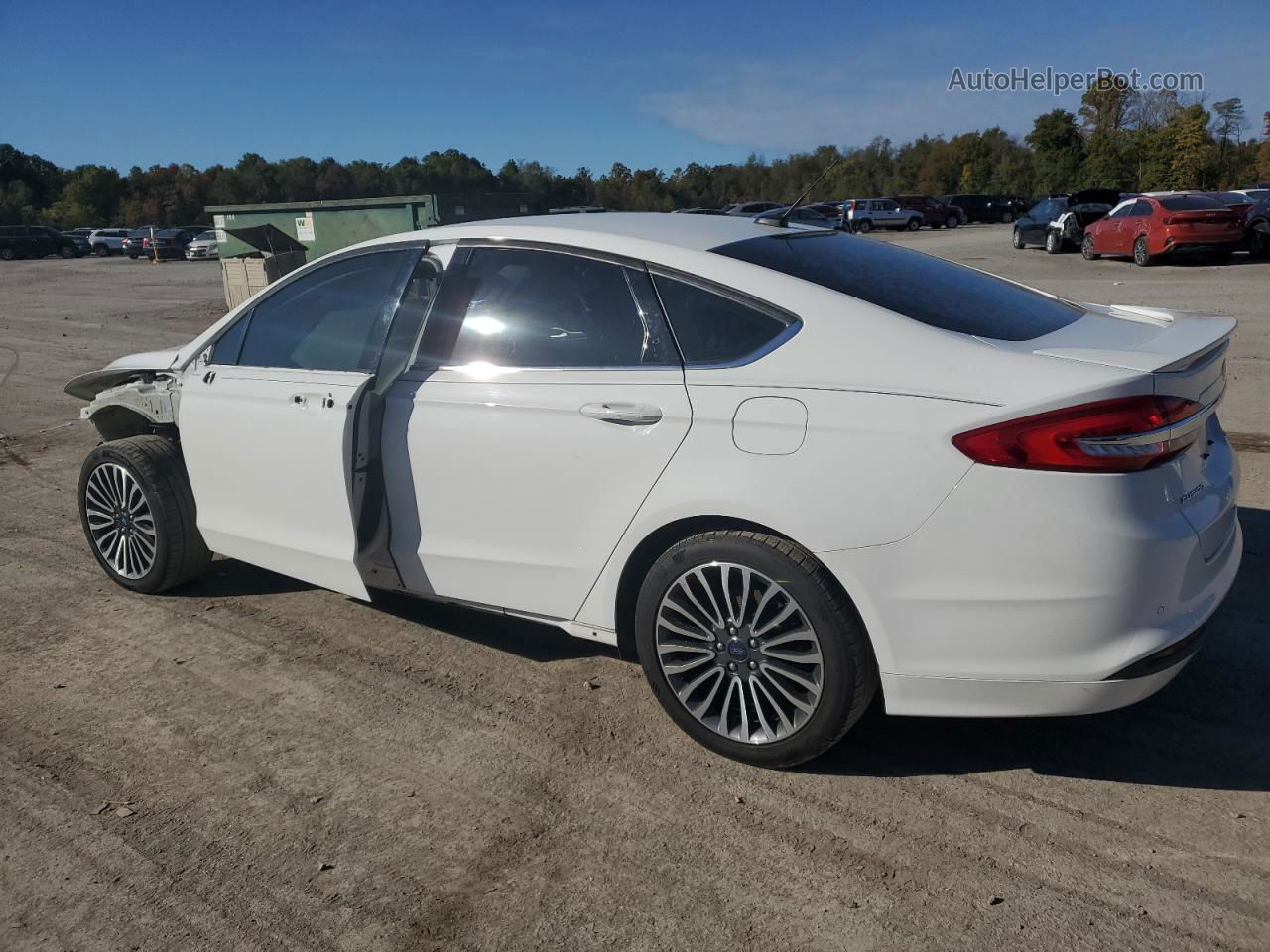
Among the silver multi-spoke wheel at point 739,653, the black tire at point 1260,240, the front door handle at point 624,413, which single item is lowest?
the silver multi-spoke wheel at point 739,653

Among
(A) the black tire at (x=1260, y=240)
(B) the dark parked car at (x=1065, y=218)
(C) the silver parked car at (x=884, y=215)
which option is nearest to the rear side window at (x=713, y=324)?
(A) the black tire at (x=1260, y=240)

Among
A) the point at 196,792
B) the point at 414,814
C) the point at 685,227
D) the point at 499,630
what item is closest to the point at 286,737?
the point at 196,792

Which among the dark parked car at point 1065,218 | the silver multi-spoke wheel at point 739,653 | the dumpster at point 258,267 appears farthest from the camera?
the dark parked car at point 1065,218

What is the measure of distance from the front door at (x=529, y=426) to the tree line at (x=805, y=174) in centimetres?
1861

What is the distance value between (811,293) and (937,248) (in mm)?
29501

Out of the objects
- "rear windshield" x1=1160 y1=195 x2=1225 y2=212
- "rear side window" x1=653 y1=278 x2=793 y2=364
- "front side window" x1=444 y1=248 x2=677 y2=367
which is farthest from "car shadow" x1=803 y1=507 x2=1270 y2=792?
"rear windshield" x1=1160 y1=195 x2=1225 y2=212

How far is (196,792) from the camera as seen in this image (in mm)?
3211

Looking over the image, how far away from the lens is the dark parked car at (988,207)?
50.4 metres

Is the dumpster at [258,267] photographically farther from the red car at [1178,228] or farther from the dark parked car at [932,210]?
the dark parked car at [932,210]

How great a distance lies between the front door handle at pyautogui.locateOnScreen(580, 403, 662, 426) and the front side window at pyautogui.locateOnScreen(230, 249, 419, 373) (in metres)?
1.05

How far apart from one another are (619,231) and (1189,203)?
66.9 feet

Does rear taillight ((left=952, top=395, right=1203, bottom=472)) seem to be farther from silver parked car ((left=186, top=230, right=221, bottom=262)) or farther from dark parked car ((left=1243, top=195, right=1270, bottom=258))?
silver parked car ((left=186, top=230, right=221, bottom=262))

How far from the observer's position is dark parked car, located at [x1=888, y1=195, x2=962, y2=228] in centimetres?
4791

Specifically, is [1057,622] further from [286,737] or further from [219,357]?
[219,357]
